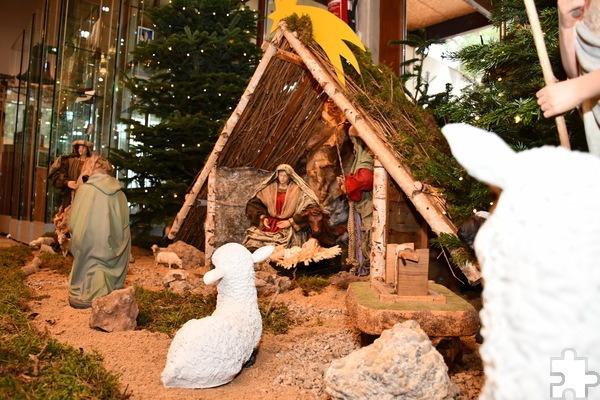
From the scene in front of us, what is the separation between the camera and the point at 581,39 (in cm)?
162

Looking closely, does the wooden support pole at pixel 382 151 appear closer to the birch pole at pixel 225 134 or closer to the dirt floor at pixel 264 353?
the birch pole at pixel 225 134

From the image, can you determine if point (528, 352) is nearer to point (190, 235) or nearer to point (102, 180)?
point (102, 180)

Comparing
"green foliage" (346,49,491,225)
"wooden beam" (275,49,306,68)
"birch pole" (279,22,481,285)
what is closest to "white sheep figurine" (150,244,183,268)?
"wooden beam" (275,49,306,68)

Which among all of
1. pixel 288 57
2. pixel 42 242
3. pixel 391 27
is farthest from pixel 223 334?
pixel 391 27

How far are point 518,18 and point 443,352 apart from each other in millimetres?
1890

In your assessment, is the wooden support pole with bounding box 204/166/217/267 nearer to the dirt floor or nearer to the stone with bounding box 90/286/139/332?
the dirt floor

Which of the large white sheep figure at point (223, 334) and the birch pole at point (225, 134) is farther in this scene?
the birch pole at point (225, 134)

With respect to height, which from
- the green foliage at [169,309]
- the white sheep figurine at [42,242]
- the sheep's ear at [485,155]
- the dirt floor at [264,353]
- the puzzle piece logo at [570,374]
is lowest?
the dirt floor at [264,353]

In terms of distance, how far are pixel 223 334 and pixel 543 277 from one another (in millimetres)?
1970

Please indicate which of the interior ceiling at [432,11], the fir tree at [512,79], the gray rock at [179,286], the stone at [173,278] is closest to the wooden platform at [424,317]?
the fir tree at [512,79]

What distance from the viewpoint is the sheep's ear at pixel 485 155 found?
830mm

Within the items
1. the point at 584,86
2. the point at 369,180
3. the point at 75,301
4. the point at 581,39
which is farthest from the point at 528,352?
the point at 369,180

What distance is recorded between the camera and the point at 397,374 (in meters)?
Answer: 1.97

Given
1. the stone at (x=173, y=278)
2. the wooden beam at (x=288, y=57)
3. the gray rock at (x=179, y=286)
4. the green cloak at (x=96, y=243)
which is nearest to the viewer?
the green cloak at (x=96, y=243)
